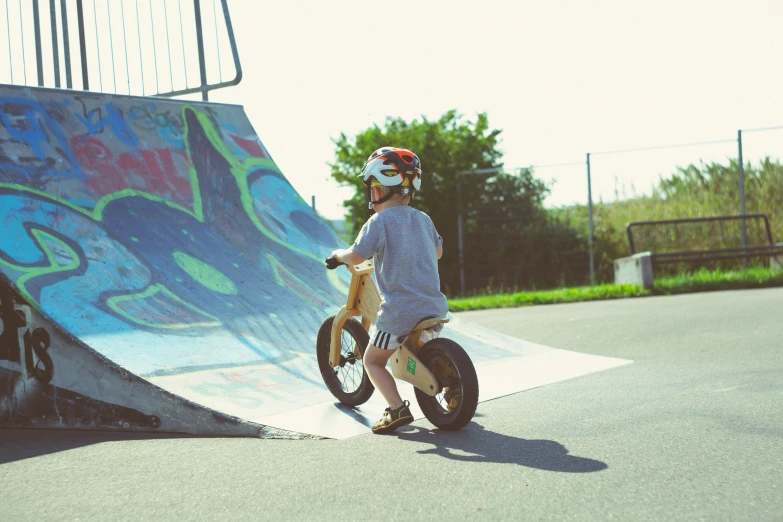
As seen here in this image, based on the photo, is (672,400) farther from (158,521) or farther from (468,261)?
(468,261)

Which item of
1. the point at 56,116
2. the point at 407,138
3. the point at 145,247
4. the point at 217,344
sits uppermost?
the point at 407,138

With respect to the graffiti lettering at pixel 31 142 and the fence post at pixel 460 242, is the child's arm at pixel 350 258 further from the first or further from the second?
the fence post at pixel 460 242

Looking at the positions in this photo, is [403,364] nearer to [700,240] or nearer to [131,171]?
[131,171]

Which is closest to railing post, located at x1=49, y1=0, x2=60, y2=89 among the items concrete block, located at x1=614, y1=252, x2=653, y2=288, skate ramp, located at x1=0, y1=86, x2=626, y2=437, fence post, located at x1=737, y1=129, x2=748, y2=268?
skate ramp, located at x1=0, y1=86, x2=626, y2=437

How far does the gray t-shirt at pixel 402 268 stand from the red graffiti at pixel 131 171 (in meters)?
3.68

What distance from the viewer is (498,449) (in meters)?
4.07

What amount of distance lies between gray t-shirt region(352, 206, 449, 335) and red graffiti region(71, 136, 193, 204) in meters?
3.68

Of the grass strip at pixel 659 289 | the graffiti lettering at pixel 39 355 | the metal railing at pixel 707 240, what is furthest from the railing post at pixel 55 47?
the metal railing at pixel 707 240

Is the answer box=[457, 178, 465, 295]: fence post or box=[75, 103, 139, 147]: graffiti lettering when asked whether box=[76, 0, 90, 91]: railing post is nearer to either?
box=[75, 103, 139, 147]: graffiti lettering

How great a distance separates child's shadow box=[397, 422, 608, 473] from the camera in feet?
12.1

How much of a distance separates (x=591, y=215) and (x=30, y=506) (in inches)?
564

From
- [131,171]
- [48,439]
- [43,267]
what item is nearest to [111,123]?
[131,171]

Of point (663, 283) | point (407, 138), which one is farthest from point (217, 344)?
point (407, 138)

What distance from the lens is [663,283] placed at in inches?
541
